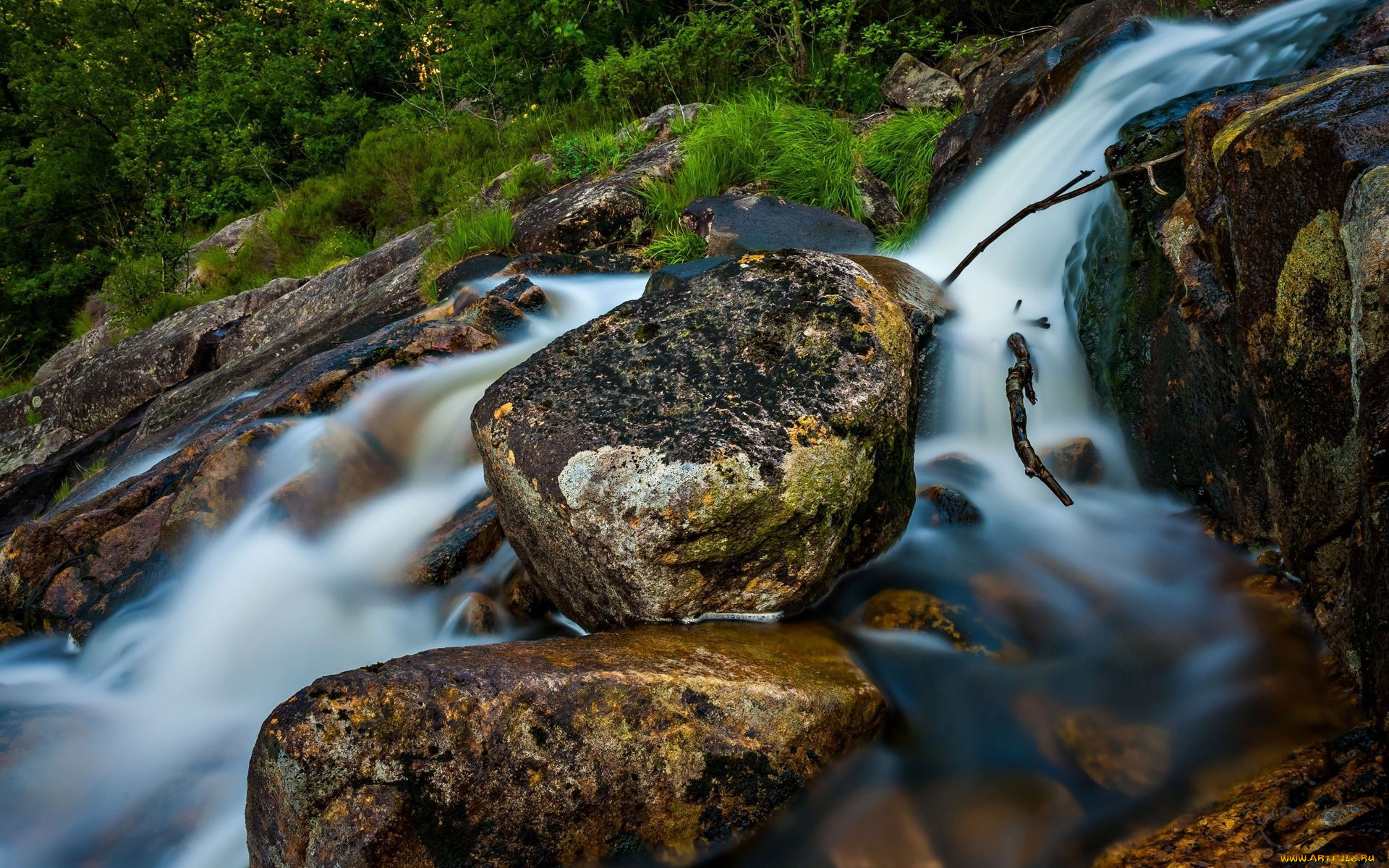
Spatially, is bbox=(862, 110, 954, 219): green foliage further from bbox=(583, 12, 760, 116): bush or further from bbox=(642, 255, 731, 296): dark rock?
bbox=(583, 12, 760, 116): bush

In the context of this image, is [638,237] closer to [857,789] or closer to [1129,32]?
[1129,32]

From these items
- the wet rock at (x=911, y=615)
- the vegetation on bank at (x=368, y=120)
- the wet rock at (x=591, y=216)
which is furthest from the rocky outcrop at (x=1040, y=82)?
the wet rock at (x=911, y=615)

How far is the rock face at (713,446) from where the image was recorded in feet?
8.07

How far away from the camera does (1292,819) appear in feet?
5.44

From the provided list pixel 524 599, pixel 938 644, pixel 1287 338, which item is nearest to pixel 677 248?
pixel 524 599

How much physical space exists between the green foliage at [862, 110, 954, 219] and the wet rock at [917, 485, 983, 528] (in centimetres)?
367

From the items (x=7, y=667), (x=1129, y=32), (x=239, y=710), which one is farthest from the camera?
(x=1129, y=32)

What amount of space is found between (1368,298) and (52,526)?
17.1 feet

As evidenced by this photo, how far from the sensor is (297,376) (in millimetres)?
5141

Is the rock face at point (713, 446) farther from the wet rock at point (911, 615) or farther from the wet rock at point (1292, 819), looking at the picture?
the wet rock at point (1292, 819)

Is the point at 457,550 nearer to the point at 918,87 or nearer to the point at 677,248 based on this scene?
the point at 677,248

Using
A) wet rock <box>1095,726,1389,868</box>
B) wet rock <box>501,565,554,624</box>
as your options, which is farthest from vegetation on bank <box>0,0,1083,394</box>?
wet rock <box>1095,726,1389,868</box>

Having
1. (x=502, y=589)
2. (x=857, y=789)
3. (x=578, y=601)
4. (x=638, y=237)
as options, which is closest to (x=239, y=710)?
(x=502, y=589)

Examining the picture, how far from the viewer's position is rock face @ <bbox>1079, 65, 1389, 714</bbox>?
173 centimetres
